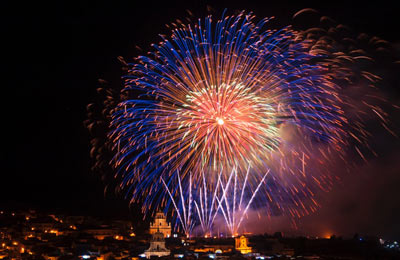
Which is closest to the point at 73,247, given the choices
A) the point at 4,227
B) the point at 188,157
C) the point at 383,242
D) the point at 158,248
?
the point at 158,248

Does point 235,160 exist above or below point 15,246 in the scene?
above

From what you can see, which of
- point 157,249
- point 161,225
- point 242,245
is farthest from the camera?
point 161,225

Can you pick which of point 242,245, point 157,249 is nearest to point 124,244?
point 157,249

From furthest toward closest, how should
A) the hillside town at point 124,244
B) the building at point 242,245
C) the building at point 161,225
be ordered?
the building at point 161,225
the building at point 242,245
the hillside town at point 124,244

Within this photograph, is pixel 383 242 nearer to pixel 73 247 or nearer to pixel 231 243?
pixel 231 243

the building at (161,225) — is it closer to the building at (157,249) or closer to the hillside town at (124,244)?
the hillside town at (124,244)

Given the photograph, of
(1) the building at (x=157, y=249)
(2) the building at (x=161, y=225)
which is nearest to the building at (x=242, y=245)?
(2) the building at (x=161, y=225)

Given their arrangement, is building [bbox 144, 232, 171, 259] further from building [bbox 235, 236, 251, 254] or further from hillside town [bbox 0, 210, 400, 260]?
building [bbox 235, 236, 251, 254]

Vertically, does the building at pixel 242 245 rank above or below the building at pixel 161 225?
below

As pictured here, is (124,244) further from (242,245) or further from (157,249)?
(242,245)

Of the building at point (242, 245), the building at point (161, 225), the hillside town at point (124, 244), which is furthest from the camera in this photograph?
the building at point (161, 225)

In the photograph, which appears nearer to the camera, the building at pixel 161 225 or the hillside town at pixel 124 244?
the hillside town at pixel 124 244
